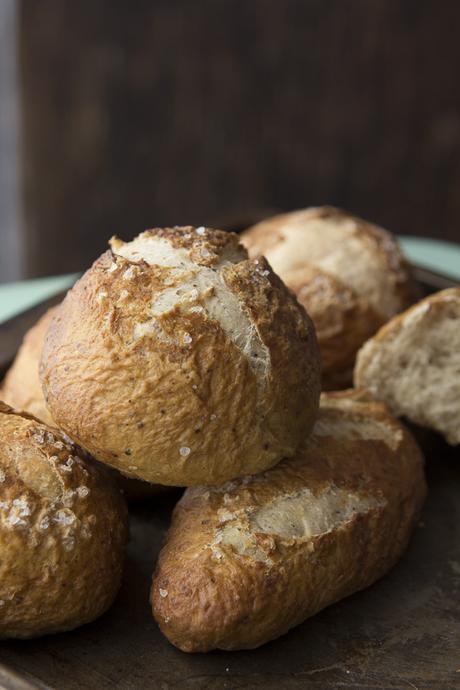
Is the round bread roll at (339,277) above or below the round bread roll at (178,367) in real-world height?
below

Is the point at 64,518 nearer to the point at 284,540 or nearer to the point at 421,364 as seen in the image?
the point at 284,540

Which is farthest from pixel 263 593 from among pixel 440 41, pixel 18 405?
pixel 440 41

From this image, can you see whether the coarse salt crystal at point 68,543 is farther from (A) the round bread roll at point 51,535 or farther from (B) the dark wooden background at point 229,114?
(B) the dark wooden background at point 229,114

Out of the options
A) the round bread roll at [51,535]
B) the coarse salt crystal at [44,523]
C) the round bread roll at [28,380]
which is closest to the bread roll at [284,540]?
the round bread roll at [51,535]

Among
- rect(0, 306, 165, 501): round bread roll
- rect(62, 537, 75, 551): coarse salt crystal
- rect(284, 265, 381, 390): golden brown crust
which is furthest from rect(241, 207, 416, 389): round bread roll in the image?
rect(62, 537, 75, 551): coarse salt crystal

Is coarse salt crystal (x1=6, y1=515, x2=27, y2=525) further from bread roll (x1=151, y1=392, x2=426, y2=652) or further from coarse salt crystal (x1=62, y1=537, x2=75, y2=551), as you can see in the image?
bread roll (x1=151, y1=392, x2=426, y2=652)

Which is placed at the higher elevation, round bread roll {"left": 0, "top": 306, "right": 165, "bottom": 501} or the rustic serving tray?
round bread roll {"left": 0, "top": 306, "right": 165, "bottom": 501}
